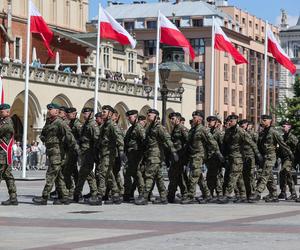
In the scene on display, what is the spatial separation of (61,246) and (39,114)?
151 ft

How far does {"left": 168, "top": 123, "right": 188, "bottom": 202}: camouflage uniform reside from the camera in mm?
22531

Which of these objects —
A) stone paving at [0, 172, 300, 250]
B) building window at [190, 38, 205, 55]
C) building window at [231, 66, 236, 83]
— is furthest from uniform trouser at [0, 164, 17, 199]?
building window at [231, 66, 236, 83]

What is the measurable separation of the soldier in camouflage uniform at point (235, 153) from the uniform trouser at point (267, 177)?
0.32 metres

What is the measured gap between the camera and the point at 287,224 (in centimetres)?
1636

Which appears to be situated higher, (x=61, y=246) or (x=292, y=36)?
(x=292, y=36)

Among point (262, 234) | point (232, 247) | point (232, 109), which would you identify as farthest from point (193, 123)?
point (232, 109)

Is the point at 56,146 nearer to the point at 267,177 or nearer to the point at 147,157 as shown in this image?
the point at 147,157

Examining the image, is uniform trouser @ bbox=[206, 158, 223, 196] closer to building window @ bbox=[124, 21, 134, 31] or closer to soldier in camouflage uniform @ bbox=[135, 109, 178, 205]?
soldier in camouflage uniform @ bbox=[135, 109, 178, 205]

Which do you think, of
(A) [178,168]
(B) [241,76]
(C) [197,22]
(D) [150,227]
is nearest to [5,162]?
(A) [178,168]

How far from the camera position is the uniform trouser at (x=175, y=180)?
2252cm

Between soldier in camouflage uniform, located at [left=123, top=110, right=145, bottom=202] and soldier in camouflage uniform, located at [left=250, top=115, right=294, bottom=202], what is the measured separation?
110 inches

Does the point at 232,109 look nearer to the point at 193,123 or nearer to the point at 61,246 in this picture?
the point at 193,123

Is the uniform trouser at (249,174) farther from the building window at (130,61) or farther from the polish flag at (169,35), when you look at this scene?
the building window at (130,61)

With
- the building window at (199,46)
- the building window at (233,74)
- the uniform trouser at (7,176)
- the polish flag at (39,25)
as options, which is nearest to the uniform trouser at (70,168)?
the uniform trouser at (7,176)
